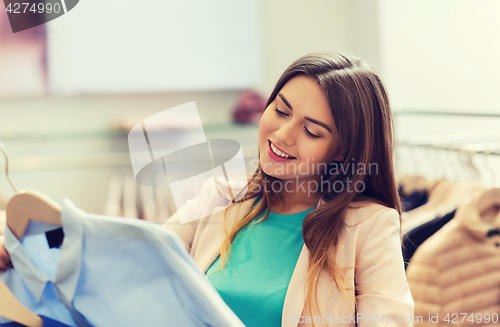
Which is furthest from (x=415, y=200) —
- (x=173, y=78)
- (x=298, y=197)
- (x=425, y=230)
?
(x=173, y=78)

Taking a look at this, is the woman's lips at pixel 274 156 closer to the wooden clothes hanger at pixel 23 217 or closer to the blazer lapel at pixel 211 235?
the blazer lapel at pixel 211 235

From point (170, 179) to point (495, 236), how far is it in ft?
3.62

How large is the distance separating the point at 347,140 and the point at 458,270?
50 cm

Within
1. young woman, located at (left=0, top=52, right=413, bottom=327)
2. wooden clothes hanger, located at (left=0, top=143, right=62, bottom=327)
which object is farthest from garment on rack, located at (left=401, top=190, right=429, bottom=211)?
wooden clothes hanger, located at (left=0, top=143, right=62, bottom=327)

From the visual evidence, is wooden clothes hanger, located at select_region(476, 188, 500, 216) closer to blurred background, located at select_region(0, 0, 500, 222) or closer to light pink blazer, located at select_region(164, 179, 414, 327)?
light pink blazer, located at select_region(164, 179, 414, 327)

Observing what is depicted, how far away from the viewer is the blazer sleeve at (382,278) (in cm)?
60

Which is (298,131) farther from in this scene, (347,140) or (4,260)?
(4,260)

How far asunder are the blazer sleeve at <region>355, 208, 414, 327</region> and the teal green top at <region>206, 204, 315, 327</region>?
0.12 m

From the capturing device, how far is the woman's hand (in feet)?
1.73

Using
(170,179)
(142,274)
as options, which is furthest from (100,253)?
(170,179)

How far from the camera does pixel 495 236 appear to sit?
939 mm

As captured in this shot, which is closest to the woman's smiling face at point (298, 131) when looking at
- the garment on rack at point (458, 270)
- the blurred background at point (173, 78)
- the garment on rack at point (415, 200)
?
the garment on rack at point (458, 270)

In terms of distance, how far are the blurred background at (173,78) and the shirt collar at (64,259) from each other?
4.01ft

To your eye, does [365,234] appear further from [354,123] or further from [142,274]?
[142,274]
